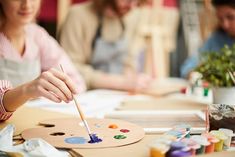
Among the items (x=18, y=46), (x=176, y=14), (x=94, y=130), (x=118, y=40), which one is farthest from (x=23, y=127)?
(x=176, y=14)

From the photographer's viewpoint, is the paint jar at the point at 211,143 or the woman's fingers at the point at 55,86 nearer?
the paint jar at the point at 211,143

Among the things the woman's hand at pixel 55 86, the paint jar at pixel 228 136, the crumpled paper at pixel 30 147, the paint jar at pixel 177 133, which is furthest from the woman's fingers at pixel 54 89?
the paint jar at pixel 228 136

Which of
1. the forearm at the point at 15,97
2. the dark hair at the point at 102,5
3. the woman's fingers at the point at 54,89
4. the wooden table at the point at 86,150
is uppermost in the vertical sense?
the dark hair at the point at 102,5

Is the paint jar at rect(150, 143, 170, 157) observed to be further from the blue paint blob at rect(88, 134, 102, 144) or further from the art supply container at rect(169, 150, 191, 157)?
the blue paint blob at rect(88, 134, 102, 144)

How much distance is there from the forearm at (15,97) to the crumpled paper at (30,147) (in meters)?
0.13

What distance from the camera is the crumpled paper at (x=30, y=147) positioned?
29.6 inches

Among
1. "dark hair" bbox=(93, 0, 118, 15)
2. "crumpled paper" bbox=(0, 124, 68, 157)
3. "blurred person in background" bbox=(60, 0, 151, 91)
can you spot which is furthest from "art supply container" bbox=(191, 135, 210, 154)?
"dark hair" bbox=(93, 0, 118, 15)

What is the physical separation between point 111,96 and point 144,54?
136 cm

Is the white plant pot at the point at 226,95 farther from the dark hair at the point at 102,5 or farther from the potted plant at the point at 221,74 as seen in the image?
the dark hair at the point at 102,5

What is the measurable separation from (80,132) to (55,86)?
0.12 m

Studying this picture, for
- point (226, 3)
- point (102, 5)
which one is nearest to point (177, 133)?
point (226, 3)

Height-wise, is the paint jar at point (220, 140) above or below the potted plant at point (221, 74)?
below

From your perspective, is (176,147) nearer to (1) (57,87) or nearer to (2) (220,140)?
(2) (220,140)

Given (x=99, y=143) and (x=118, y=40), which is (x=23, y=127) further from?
(x=118, y=40)
